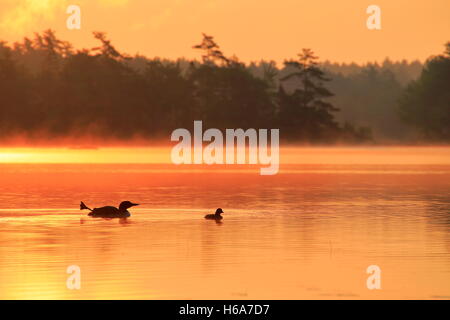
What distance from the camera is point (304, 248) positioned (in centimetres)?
2252

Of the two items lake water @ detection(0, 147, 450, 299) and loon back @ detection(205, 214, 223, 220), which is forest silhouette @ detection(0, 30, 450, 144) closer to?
lake water @ detection(0, 147, 450, 299)

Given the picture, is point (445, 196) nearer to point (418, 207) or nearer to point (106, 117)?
point (418, 207)

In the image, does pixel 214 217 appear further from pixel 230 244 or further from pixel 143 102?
pixel 143 102

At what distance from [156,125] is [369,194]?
300 ft

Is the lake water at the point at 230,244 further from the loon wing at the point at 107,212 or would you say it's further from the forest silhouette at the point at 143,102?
the forest silhouette at the point at 143,102

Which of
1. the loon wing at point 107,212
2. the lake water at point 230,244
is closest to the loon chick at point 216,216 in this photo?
the lake water at point 230,244

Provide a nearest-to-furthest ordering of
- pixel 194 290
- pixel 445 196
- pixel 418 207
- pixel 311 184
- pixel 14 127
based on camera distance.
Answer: pixel 194 290
pixel 418 207
pixel 445 196
pixel 311 184
pixel 14 127

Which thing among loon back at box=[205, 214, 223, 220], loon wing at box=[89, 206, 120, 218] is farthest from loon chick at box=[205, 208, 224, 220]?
loon wing at box=[89, 206, 120, 218]

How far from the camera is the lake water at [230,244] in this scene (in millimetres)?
17484

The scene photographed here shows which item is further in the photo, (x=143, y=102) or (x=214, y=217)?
(x=143, y=102)

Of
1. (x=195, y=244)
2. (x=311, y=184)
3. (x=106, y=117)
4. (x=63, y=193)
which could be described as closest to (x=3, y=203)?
(x=63, y=193)

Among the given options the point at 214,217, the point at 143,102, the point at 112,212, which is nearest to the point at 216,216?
the point at 214,217

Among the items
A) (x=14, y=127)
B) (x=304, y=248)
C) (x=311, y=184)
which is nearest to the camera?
(x=304, y=248)

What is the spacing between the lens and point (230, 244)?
23.2 meters
